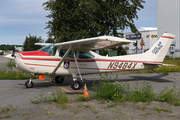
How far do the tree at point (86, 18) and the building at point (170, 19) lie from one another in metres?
17.1

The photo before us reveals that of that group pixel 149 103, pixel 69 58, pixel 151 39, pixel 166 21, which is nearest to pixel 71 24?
pixel 69 58

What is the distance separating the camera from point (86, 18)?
1591 cm

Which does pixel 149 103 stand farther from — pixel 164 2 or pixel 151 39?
pixel 151 39

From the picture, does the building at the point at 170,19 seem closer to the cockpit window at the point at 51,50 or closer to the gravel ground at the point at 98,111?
the cockpit window at the point at 51,50

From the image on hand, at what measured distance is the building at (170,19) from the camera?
102 feet

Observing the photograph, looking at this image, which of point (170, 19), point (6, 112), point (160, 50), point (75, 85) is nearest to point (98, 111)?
point (6, 112)

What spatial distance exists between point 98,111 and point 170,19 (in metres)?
33.0

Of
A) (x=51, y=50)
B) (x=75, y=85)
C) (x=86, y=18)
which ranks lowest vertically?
(x=75, y=85)

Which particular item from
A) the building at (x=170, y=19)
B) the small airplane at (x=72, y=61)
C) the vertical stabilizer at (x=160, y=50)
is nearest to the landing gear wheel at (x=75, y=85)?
the small airplane at (x=72, y=61)

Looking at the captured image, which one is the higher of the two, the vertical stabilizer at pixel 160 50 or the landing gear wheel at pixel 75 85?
the vertical stabilizer at pixel 160 50

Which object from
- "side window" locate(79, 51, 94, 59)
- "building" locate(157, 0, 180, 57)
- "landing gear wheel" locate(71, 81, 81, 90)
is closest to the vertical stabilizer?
"side window" locate(79, 51, 94, 59)

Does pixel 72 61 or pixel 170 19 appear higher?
pixel 170 19

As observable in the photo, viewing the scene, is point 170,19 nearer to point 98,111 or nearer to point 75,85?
point 75,85

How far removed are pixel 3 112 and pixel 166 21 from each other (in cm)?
3483
